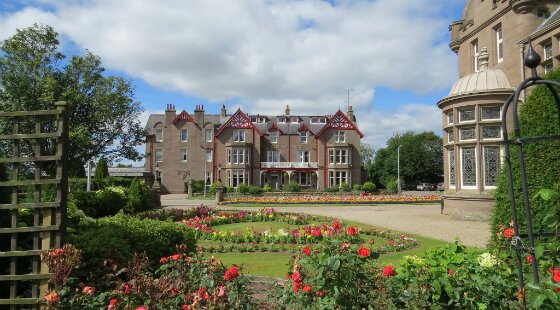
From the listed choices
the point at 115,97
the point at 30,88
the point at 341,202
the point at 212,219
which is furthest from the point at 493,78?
the point at 30,88

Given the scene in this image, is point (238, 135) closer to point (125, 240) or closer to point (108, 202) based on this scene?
point (108, 202)

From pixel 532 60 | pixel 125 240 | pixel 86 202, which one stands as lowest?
pixel 86 202

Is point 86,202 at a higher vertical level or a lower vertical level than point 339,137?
lower

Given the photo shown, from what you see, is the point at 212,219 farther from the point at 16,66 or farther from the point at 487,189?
the point at 16,66

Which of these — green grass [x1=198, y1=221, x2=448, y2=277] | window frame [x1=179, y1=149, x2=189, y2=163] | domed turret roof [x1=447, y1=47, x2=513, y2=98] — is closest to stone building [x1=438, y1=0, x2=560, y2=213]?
domed turret roof [x1=447, y1=47, x2=513, y2=98]

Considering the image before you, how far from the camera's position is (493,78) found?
17.6m

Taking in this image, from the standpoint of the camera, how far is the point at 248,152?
52750 millimetres

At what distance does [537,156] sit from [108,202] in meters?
19.0

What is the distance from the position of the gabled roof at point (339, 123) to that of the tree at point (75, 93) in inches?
1075

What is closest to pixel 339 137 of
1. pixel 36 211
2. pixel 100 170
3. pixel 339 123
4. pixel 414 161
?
pixel 339 123

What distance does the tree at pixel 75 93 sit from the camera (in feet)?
88.7

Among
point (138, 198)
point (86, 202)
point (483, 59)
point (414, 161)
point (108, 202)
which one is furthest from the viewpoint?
point (414, 161)

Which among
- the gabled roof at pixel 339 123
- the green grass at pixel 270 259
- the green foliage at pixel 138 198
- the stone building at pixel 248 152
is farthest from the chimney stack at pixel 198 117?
the green grass at pixel 270 259

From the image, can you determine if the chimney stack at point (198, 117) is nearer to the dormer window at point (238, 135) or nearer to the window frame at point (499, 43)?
the dormer window at point (238, 135)
